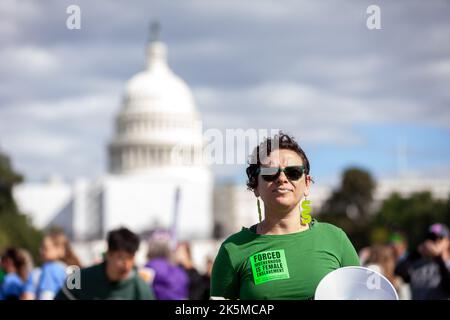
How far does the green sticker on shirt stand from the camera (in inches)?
144

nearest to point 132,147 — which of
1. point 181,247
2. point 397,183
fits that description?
point 397,183

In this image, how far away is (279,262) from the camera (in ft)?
12.0

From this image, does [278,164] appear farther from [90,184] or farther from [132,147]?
[90,184]

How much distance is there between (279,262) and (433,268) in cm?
411

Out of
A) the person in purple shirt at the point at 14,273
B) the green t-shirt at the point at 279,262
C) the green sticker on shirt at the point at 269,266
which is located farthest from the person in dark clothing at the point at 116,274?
the person in purple shirt at the point at 14,273

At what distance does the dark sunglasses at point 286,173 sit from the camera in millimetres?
3803

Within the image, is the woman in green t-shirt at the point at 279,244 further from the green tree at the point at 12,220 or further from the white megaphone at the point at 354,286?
the green tree at the point at 12,220

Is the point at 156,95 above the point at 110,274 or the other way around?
above

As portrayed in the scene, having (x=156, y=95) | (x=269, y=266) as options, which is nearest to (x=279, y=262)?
(x=269, y=266)

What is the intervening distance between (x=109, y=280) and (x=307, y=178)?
214cm

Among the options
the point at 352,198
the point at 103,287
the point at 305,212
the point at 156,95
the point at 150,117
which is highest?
the point at 156,95

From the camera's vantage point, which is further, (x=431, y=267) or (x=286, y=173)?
(x=431, y=267)

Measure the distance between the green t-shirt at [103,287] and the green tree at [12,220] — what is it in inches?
2417

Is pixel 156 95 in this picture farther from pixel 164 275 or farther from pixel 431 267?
pixel 431 267
